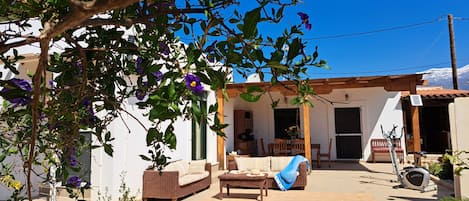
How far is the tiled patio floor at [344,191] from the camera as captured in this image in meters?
6.41

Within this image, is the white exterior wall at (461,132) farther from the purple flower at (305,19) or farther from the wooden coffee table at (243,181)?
the purple flower at (305,19)

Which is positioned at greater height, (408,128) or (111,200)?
(408,128)

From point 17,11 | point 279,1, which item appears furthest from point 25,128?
point 279,1

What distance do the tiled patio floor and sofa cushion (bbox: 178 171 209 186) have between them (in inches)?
12.8

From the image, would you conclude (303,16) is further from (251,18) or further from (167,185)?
(167,185)

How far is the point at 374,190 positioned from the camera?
707 cm

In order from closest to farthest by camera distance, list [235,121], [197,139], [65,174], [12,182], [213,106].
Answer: [213,106], [65,174], [12,182], [197,139], [235,121]

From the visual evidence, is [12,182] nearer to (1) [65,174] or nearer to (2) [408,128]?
(1) [65,174]

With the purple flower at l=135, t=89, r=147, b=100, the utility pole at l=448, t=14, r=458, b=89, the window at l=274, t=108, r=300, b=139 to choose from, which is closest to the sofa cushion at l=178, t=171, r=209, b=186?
the purple flower at l=135, t=89, r=147, b=100

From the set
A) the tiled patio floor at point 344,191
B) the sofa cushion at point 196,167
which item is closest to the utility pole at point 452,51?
the tiled patio floor at point 344,191

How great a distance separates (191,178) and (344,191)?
10.3ft

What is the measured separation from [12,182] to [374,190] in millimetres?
6717

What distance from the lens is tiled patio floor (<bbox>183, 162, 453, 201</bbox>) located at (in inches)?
252

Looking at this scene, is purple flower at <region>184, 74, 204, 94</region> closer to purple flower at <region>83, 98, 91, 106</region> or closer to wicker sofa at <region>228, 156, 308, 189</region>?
purple flower at <region>83, 98, 91, 106</region>
